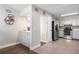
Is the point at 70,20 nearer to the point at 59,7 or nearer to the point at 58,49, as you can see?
the point at 59,7

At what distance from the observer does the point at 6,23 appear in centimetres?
313

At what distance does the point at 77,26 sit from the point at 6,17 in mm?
5516

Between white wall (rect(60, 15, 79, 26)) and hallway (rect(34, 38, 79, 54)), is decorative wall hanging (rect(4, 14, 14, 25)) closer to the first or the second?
hallway (rect(34, 38, 79, 54))

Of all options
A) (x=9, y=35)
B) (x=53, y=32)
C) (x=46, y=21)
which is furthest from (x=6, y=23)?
(x=53, y=32)

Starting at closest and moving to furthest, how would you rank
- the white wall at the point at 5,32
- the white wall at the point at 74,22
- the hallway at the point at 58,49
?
the hallway at the point at 58,49, the white wall at the point at 5,32, the white wall at the point at 74,22

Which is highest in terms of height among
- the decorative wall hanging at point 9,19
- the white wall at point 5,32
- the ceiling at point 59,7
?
the ceiling at point 59,7

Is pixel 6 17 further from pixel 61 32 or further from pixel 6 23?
pixel 61 32

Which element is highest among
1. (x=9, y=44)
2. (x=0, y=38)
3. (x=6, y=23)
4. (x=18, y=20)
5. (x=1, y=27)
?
(x=18, y=20)

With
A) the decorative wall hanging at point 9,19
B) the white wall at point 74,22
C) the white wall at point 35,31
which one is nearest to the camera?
the white wall at point 35,31

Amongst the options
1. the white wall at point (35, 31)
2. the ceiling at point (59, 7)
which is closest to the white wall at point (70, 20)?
the ceiling at point (59, 7)

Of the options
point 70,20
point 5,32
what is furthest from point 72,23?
point 5,32

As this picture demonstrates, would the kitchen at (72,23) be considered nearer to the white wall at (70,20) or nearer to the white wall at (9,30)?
the white wall at (70,20)

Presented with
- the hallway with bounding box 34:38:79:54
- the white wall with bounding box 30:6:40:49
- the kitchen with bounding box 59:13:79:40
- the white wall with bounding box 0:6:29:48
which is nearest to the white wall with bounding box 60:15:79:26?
the kitchen with bounding box 59:13:79:40

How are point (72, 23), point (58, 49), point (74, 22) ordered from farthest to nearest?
point (72, 23), point (74, 22), point (58, 49)
